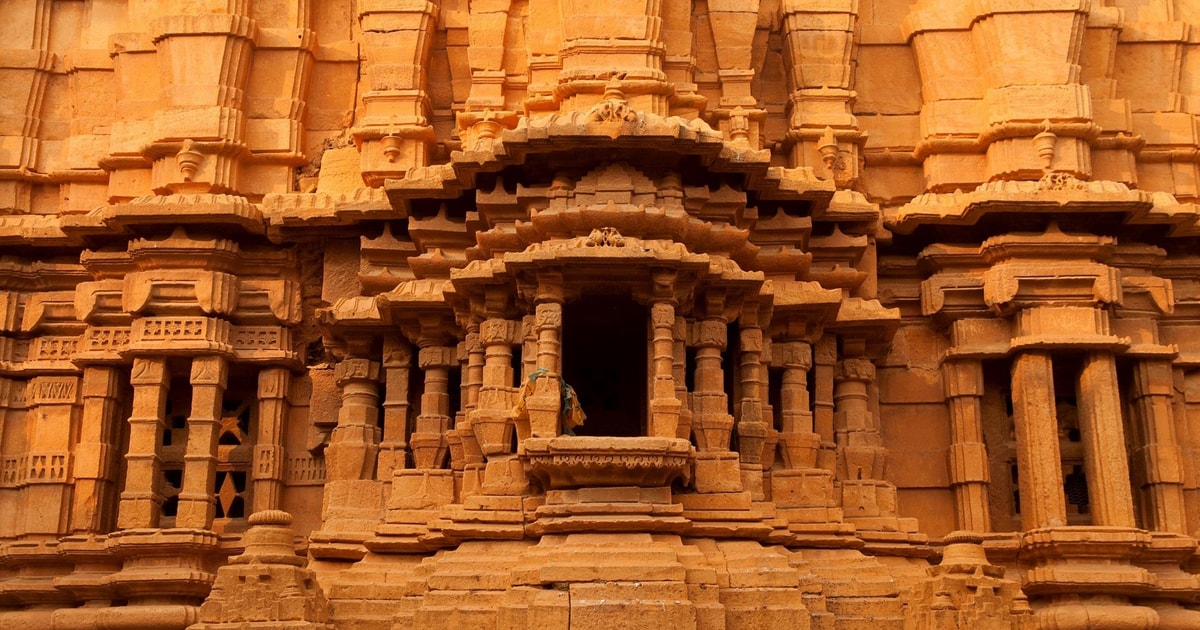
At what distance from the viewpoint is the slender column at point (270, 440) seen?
17.1 m

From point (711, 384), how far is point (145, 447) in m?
6.75

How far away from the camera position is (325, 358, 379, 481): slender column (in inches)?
642

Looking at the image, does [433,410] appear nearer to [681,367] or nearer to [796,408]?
[681,367]

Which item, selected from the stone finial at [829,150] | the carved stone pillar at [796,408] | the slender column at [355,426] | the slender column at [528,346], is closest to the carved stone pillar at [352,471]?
the slender column at [355,426]

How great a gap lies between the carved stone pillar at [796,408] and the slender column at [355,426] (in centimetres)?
457

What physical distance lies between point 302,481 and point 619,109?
6.14 m

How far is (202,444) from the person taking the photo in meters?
17.0

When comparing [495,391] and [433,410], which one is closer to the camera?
[495,391]

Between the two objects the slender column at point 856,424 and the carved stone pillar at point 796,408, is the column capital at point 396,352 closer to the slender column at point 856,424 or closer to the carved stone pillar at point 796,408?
the carved stone pillar at point 796,408

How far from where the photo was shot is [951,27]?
18438 mm

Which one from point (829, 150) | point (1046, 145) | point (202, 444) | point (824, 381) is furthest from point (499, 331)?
point (1046, 145)

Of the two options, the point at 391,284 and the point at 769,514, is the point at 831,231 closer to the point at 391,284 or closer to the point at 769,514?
the point at 769,514

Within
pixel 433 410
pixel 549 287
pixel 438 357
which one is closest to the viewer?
pixel 549 287

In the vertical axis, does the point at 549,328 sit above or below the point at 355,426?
above
